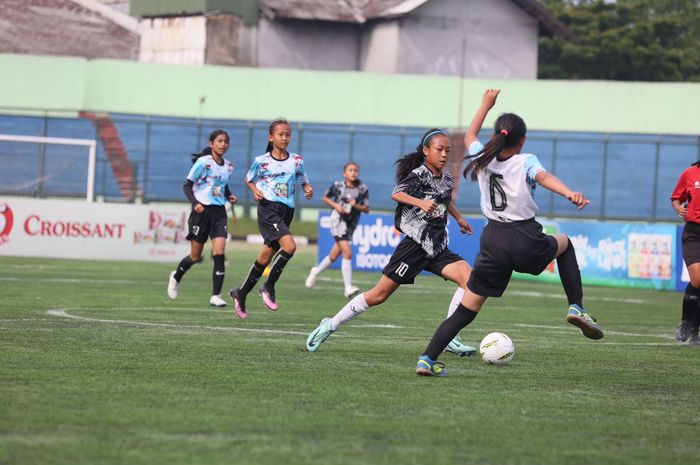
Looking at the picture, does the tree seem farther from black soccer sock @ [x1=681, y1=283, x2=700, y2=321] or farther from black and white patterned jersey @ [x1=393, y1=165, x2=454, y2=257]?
black and white patterned jersey @ [x1=393, y1=165, x2=454, y2=257]

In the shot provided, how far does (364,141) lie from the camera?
4312 centimetres

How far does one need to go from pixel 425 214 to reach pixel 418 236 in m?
0.21

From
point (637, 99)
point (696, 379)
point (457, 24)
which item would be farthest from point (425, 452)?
point (457, 24)

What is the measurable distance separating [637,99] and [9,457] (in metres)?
40.1

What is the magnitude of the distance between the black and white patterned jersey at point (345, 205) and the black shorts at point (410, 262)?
10.8 meters

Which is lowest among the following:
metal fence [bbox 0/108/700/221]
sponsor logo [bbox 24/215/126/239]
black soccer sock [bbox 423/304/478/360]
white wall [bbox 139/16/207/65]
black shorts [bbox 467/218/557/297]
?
black soccer sock [bbox 423/304/478/360]

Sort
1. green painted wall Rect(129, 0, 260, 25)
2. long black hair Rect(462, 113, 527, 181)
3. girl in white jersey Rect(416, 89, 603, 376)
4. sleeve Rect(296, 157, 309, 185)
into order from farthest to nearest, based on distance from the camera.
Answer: green painted wall Rect(129, 0, 260, 25), sleeve Rect(296, 157, 309, 185), girl in white jersey Rect(416, 89, 603, 376), long black hair Rect(462, 113, 527, 181)

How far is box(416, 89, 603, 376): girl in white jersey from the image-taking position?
9156mm

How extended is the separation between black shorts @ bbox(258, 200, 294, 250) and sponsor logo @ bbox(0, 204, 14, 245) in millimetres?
13404


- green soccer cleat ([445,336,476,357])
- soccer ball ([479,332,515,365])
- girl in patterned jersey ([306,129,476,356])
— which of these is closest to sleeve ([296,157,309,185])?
girl in patterned jersey ([306,129,476,356])

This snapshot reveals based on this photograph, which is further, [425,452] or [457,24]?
[457,24]

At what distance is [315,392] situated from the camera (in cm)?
842

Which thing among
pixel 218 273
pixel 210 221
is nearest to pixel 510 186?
pixel 218 273

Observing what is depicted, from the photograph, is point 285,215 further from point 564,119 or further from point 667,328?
point 564,119
